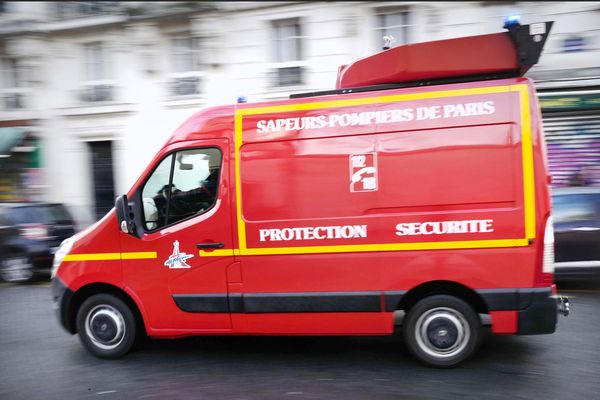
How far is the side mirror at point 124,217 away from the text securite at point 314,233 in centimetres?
125

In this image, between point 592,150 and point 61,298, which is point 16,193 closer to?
point 61,298

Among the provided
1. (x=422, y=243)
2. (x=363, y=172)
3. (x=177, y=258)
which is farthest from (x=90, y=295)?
(x=422, y=243)

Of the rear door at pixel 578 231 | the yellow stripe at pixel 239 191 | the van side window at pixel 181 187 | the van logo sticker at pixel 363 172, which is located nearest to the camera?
the van logo sticker at pixel 363 172

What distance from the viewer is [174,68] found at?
49.3ft

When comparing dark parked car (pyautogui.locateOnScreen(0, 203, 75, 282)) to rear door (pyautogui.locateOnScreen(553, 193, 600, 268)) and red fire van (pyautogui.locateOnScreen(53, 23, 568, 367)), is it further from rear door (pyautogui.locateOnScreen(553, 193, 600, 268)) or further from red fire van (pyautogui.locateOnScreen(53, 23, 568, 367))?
rear door (pyautogui.locateOnScreen(553, 193, 600, 268))

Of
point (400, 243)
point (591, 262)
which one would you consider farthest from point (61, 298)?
point (591, 262)

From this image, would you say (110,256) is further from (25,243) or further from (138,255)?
(25,243)

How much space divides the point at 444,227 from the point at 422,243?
0.22 meters

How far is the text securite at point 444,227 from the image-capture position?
4223mm

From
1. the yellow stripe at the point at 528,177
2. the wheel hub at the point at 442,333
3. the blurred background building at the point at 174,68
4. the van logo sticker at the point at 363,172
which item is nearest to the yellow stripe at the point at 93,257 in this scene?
the van logo sticker at the point at 363,172

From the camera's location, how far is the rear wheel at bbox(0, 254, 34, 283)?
923 centimetres

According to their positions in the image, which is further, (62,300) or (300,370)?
(62,300)

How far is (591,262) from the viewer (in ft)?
23.5

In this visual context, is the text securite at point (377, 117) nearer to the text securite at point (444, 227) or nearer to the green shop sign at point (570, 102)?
the text securite at point (444, 227)
